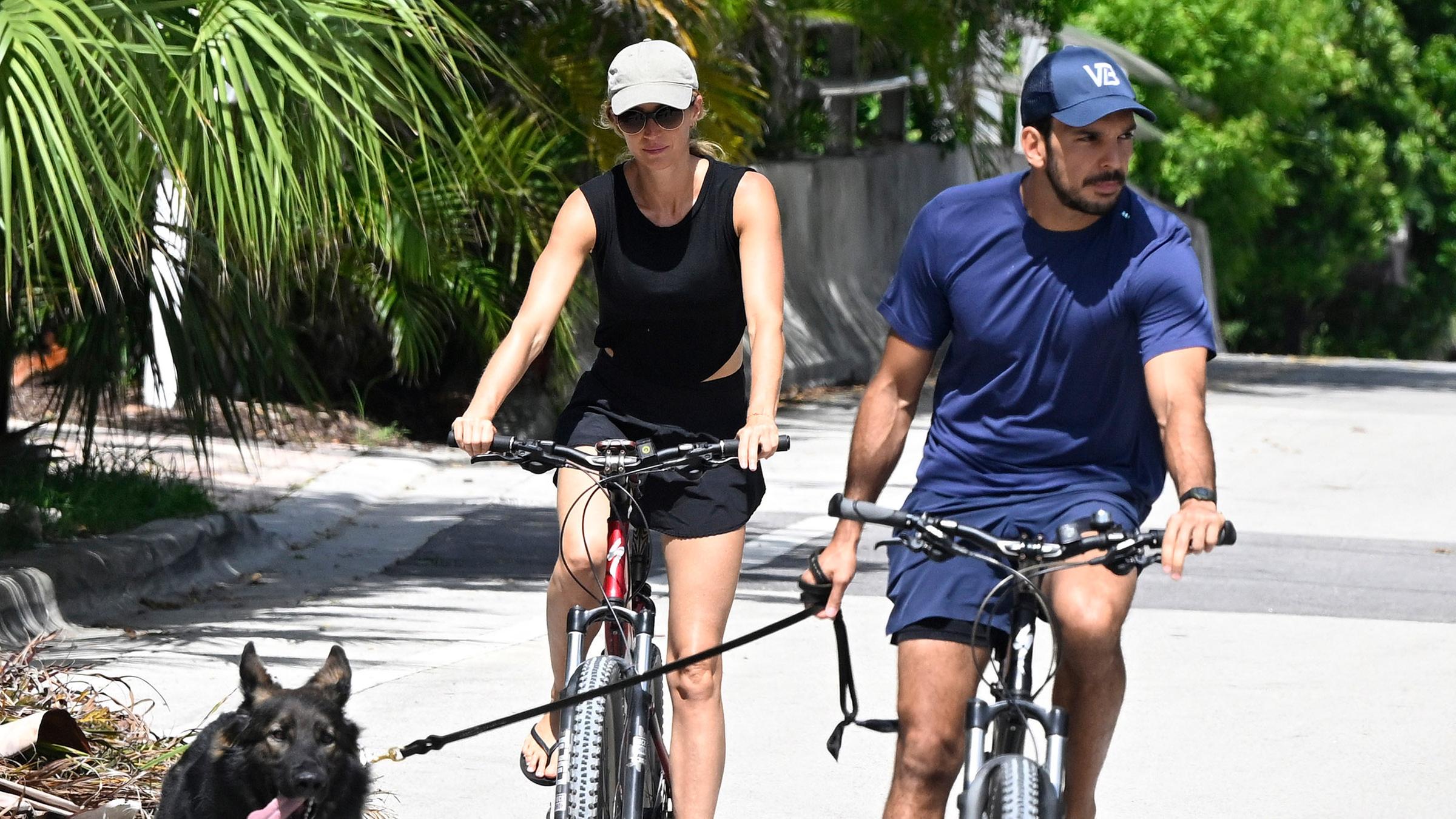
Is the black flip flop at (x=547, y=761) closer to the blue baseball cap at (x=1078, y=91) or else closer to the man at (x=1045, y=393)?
the man at (x=1045, y=393)

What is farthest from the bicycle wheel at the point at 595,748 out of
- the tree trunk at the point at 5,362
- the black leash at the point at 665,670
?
the tree trunk at the point at 5,362

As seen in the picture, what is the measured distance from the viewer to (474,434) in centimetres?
405

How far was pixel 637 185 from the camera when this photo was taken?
446cm

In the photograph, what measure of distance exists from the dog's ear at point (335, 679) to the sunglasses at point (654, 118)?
4.25 feet

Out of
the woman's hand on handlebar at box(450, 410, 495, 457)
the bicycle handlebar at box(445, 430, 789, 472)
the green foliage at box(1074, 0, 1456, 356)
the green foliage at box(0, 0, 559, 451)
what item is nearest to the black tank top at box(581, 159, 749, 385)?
the bicycle handlebar at box(445, 430, 789, 472)

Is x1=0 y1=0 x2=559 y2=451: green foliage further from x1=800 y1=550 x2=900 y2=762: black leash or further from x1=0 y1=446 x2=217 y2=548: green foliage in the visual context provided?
x1=800 y1=550 x2=900 y2=762: black leash

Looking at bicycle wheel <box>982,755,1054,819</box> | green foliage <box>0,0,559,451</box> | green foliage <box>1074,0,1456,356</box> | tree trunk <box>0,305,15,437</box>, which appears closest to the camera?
bicycle wheel <box>982,755,1054,819</box>

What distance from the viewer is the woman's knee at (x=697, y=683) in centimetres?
436

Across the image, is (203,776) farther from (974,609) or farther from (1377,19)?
(1377,19)

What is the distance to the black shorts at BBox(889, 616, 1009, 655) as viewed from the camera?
3.60 m

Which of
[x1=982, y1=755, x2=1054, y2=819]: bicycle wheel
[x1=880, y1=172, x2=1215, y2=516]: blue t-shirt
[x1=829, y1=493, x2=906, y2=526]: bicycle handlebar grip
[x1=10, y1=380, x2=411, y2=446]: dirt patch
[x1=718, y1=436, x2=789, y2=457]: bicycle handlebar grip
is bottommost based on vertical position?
[x1=10, y1=380, x2=411, y2=446]: dirt patch

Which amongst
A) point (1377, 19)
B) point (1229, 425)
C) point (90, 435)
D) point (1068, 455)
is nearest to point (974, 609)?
point (1068, 455)

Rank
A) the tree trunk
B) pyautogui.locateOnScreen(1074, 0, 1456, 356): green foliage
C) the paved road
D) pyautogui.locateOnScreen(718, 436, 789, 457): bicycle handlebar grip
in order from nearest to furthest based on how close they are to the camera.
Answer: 1. pyautogui.locateOnScreen(718, 436, 789, 457): bicycle handlebar grip
2. the paved road
3. the tree trunk
4. pyautogui.locateOnScreen(1074, 0, 1456, 356): green foliage

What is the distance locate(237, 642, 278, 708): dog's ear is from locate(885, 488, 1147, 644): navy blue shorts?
1.30 m
